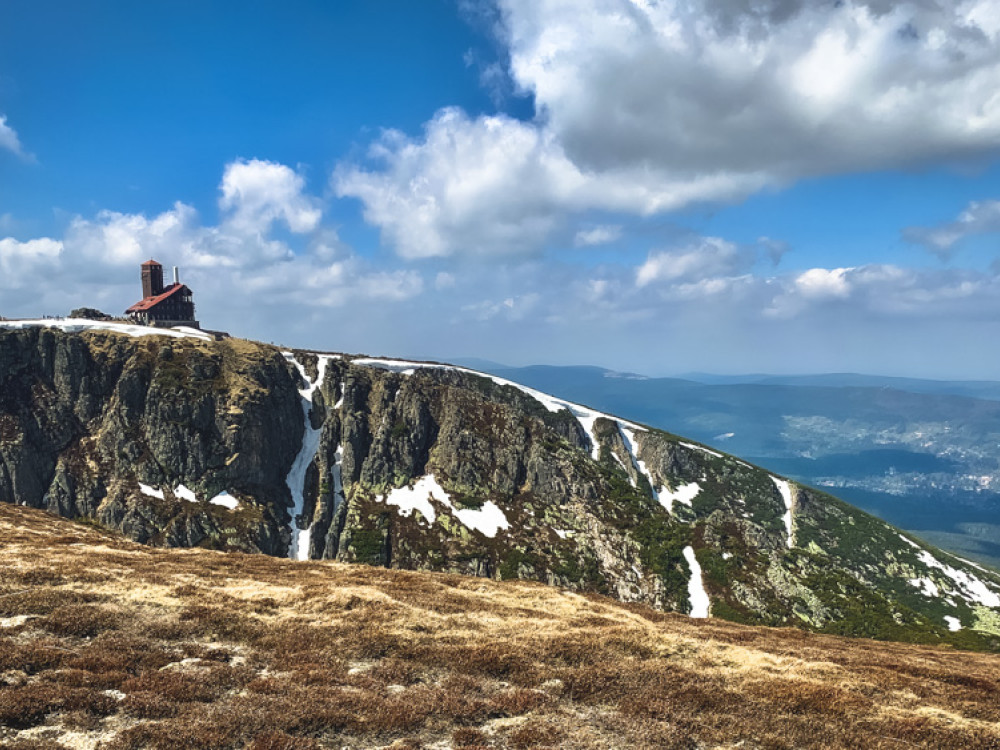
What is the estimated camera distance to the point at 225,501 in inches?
5236

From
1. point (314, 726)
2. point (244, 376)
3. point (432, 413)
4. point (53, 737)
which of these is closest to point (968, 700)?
point (314, 726)

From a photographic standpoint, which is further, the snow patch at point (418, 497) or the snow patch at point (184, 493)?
the snow patch at point (418, 497)

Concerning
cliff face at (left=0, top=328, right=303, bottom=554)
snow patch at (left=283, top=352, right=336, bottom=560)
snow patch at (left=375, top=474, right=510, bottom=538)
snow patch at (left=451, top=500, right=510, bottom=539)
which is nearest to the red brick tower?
cliff face at (left=0, top=328, right=303, bottom=554)

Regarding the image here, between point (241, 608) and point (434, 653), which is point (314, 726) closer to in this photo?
point (434, 653)

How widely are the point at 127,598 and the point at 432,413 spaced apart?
13847cm

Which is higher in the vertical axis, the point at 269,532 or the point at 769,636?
the point at 769,636

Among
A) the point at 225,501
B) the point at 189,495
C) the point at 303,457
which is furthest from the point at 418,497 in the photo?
the point at 189,495

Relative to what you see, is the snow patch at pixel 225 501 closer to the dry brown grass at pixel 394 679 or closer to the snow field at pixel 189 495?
the snow field at pixel 189 495

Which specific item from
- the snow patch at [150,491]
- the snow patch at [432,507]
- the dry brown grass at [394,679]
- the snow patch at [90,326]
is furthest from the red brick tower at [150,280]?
the dry brown grass at [394,679]

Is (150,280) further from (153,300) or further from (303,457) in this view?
(303,457)

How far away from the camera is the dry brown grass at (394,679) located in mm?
15094

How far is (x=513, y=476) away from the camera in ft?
500

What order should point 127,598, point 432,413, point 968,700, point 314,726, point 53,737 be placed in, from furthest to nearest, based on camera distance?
point 432,413, point 127,598, point 968,700, point 314,726, point 53,737

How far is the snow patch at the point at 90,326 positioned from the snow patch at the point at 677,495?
15673cm
